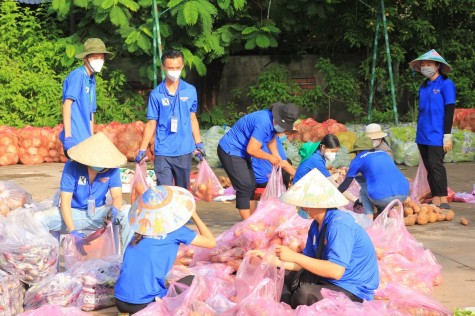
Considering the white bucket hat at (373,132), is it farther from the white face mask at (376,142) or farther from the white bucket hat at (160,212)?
the white bucket hat at (160,212)

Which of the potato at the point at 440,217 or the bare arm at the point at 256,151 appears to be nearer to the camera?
the bare arm at the point at 256,151

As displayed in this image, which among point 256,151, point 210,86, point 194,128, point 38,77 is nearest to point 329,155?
point 256,151

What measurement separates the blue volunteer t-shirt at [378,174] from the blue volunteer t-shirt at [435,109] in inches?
45.3

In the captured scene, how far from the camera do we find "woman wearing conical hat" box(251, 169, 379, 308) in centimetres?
511

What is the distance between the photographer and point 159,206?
5.41 m

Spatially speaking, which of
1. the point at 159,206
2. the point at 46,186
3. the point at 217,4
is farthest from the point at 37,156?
the point at 159,206

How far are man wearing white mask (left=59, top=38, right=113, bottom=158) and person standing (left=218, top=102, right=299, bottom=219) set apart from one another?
1.33 metres

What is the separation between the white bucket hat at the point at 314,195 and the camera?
5211mm

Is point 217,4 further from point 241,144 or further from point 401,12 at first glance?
point 241,144

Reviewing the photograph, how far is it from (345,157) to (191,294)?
7.42 m

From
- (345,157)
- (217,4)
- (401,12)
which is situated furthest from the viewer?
(401,12)

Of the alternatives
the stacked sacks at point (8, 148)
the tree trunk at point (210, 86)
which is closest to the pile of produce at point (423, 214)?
the stacked sacks at point (8, 148)

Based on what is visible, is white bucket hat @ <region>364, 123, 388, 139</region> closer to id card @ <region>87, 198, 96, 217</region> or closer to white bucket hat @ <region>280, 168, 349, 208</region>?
id card @ <region>87, 198, 96, 217</region>

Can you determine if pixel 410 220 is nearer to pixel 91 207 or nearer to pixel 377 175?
pixel 377 175
